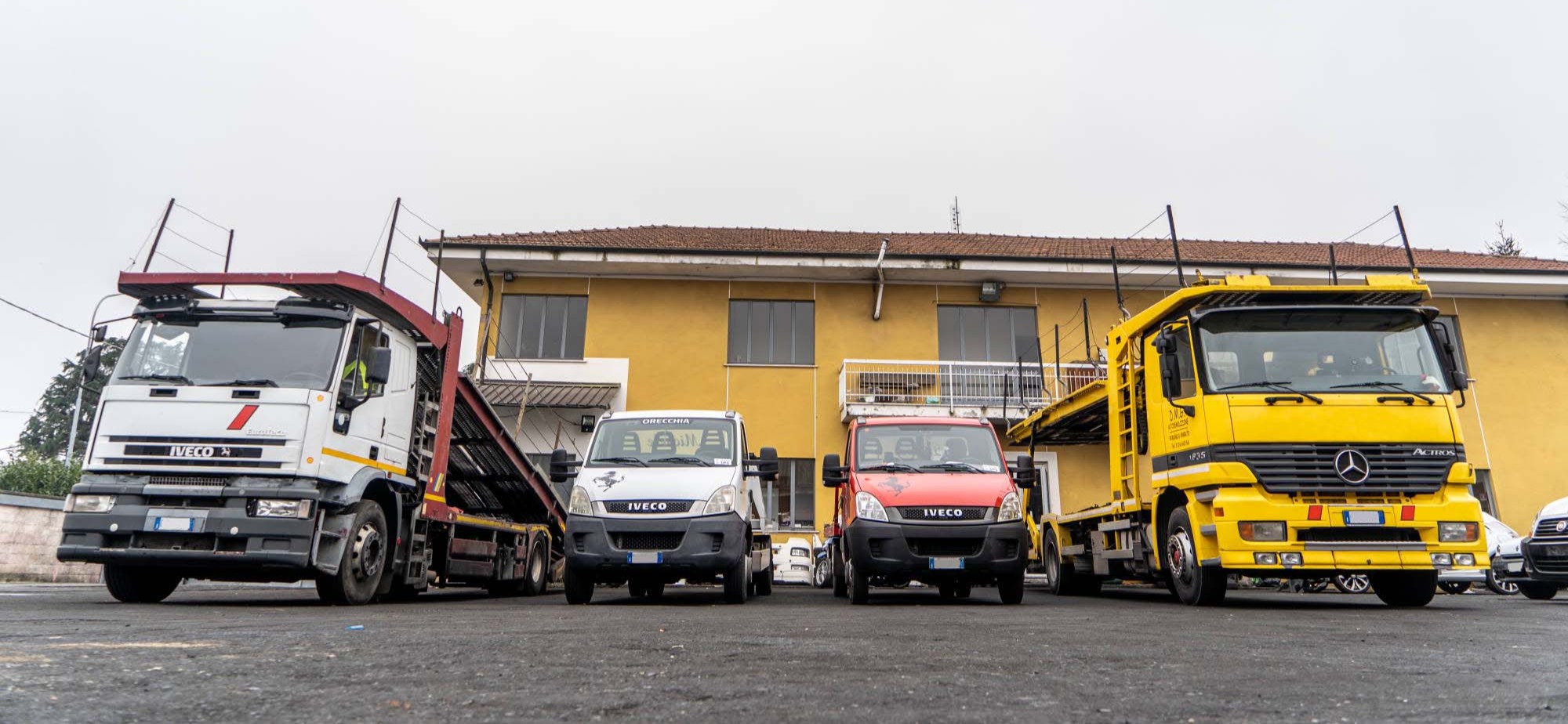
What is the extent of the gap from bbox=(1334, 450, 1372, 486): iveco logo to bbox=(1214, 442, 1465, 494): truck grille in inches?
0.9

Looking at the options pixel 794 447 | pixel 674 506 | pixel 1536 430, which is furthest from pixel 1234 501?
pixel 1536 430

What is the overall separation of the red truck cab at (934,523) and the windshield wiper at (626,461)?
2071 millimetres

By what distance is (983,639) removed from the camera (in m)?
5.09

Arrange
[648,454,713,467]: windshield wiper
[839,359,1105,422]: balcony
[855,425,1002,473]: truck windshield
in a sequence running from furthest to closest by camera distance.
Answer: [839,359,1105,422]: balcony, [855,425,1002,473]: truck windshield, [648,454,713,467]: windshield wiper

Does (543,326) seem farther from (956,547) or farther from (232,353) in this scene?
(956,547)

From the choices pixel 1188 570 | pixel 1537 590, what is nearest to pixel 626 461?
pixel 1188 570

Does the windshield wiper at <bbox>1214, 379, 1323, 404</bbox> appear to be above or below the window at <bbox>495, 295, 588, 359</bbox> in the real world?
below

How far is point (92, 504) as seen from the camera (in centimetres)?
758

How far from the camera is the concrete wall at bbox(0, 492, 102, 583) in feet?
51.0

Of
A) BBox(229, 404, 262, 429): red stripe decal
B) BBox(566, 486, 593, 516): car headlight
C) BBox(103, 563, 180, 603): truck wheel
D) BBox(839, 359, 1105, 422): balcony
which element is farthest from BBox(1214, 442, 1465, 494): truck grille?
BBox(839, 359, 1105, 422): balcony

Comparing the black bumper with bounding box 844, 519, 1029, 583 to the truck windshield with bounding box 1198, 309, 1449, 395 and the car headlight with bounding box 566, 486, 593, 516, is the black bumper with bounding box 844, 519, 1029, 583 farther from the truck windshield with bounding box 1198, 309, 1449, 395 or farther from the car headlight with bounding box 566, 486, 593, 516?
the car headlight with bounding box 566, 486, 593, 516

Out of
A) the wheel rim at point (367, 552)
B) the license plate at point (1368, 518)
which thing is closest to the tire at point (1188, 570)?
the license plate at point (1368, 518)

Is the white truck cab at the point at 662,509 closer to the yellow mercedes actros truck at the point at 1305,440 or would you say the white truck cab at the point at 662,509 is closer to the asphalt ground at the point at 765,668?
the asphalt ground at the point at 765,668

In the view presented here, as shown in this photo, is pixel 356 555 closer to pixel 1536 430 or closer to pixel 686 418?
pixel 686 418
